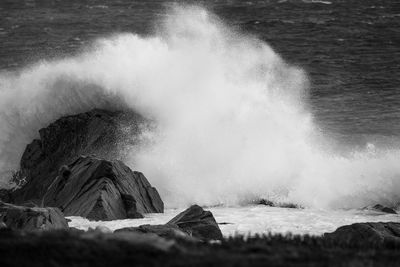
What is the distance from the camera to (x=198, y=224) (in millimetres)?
15938

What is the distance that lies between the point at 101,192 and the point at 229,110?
1030cm

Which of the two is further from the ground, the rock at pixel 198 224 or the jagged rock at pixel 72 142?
the jagged rock at pixel 72 142

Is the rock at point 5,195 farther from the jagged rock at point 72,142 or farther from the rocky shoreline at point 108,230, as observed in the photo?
the jagged rock at point 72,142

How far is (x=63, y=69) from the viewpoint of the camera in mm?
28672

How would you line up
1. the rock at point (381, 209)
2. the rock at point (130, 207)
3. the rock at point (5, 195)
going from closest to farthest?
the rock at point (130, 207) < the rock at point (381, 209) < the rock at point (5, 195)

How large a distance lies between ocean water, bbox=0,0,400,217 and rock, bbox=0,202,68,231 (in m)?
7.30

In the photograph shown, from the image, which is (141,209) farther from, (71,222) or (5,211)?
(5,211)

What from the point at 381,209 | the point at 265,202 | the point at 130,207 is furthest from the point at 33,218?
the point at 381,209

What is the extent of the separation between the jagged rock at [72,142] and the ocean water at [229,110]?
630 millimetres

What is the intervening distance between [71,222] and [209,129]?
1006 centimetres

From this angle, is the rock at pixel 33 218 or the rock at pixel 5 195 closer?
the rock at pixel 33 218

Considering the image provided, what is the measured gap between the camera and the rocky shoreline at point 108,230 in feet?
27.7

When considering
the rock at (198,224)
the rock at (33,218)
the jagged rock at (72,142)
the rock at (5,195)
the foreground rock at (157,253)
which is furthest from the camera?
the jagged rock at (72,142)

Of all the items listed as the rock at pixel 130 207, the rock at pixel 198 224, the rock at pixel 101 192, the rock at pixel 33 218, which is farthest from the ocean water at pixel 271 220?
the rock at pixel 33 218
